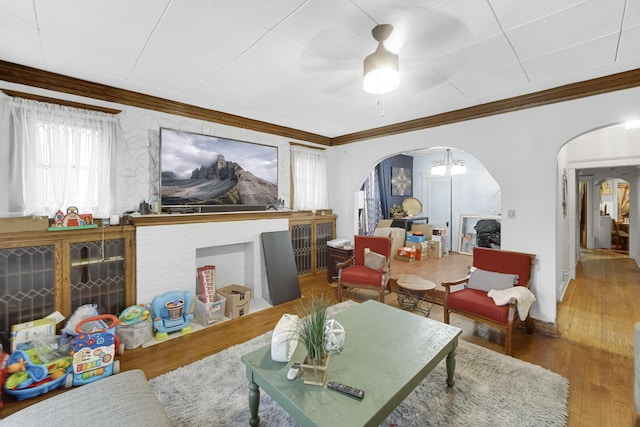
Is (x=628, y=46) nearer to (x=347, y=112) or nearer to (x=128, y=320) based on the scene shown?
(x=347, y=112)

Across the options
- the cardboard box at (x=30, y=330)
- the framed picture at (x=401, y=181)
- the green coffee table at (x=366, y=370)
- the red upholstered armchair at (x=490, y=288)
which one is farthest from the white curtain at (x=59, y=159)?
the framed picture at (x=401, y=181)

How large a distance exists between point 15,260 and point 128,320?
1.07 meters

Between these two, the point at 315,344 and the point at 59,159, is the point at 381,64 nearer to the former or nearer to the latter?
the point at 315,344

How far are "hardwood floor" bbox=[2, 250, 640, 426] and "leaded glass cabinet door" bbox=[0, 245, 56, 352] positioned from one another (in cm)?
73

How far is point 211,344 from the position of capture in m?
2.74

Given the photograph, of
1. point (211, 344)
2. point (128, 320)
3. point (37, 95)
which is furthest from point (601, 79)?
point (37, 95)

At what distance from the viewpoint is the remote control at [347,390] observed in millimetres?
1406

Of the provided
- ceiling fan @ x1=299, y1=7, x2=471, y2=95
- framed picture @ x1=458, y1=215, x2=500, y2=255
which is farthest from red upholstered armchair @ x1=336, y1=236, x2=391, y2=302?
framed picture @ x1=458, y1=215, x2=500, y2=255

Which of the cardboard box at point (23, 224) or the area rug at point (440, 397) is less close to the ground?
the cardboard box at point (23, 224)

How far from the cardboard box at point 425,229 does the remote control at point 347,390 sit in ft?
18.5

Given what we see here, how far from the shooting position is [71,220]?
2.64m

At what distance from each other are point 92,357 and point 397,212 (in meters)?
6.33

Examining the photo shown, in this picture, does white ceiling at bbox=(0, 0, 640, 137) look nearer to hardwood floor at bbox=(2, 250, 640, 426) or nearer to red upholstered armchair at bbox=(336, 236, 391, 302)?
red upholstered armchair at bbox=(336, 236, 391, 302)

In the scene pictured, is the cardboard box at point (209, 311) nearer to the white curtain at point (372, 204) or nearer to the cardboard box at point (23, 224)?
the cardboard box at point (23, 224)
